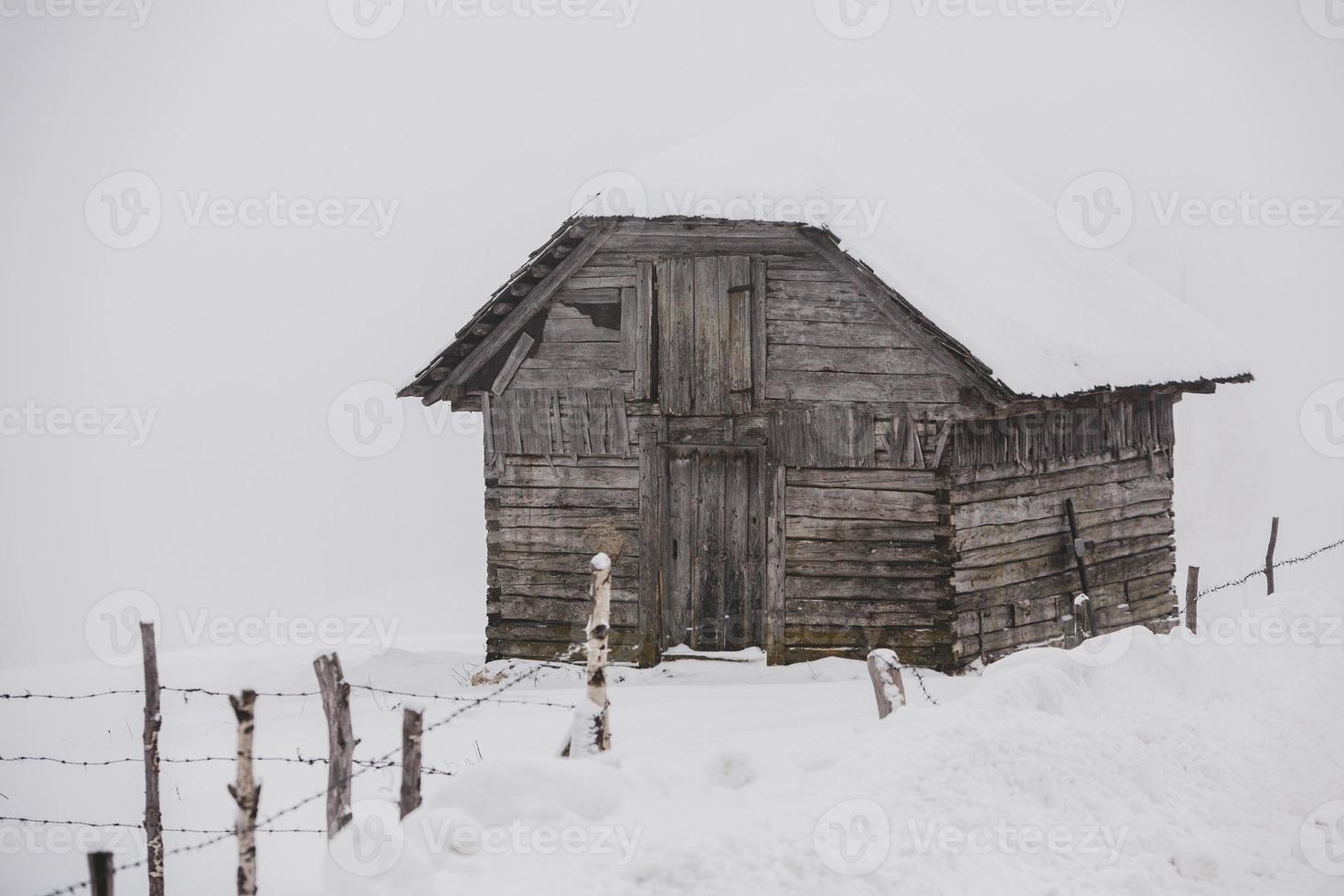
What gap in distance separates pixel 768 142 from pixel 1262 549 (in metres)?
54.8

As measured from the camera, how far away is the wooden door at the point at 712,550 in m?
12.4

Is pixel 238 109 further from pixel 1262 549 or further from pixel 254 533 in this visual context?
pixel 1262 549

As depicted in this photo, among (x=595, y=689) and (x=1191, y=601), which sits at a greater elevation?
(x=595, y=689)

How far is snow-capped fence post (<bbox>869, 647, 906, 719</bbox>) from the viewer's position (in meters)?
7.70

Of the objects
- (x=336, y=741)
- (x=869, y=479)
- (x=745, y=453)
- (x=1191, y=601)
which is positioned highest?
(x=745, y=453)

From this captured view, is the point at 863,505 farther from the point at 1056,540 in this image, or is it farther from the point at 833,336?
the point at 1056,540

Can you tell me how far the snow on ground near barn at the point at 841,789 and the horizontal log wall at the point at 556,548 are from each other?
4.68 feet

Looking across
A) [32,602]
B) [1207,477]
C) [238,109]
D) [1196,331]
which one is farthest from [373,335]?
[1196,331]

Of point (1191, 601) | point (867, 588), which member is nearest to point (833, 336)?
point (867, 588)

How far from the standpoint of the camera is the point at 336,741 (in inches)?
239

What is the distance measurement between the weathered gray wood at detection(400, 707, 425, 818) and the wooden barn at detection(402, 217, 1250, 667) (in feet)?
21.5

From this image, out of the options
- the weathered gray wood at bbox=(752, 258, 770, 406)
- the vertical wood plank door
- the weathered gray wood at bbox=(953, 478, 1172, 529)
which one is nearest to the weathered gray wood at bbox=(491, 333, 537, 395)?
the vertical wood plank door

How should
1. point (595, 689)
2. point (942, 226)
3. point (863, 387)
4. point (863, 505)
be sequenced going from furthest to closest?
1. point (942, 226)
2. point (863, 505)
3. point (863, 387)
4. point (595, 689)

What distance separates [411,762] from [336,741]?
1.51 feet
